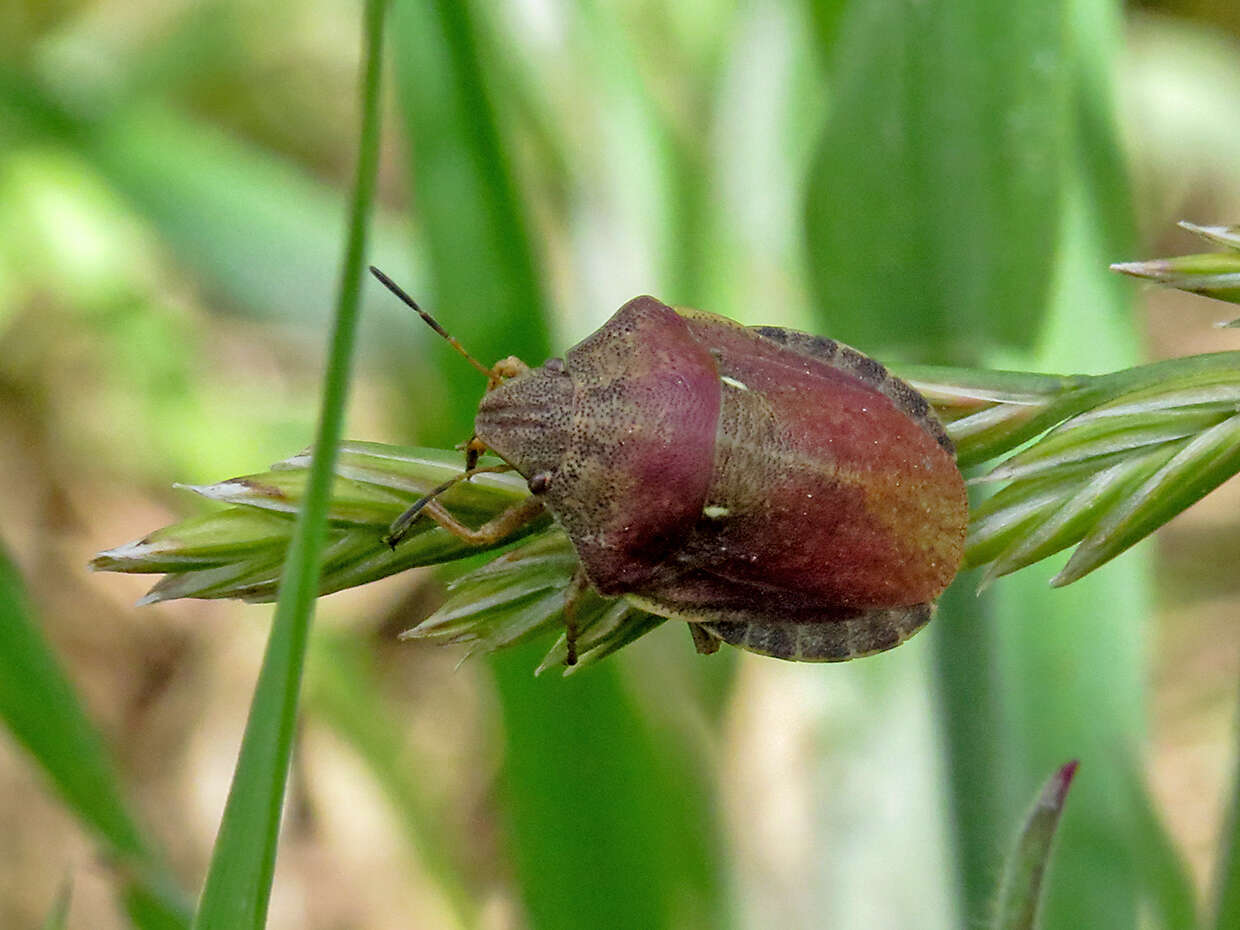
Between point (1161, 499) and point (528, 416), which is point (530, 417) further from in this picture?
point (1161, 499)

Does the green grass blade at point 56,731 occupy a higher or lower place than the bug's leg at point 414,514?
lower

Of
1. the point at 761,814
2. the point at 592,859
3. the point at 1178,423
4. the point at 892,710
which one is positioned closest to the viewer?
the point at 1178,423

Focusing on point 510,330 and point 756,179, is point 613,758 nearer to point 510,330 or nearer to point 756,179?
point 510,330

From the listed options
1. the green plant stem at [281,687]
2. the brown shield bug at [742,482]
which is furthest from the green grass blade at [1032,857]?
the green plant stem at [281,687]

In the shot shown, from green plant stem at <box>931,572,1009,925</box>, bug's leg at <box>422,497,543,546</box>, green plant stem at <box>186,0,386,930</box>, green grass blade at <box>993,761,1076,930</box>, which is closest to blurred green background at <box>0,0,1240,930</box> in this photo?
green plant stem at <box>931,572,1009,925</box>

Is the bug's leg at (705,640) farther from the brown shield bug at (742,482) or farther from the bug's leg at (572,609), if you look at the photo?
the bug's leg at (572,609)

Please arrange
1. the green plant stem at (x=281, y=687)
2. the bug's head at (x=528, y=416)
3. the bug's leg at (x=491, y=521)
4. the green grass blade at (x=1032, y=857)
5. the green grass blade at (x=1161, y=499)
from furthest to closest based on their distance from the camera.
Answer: the bug's head at (x=528, y=416) → the bug's leg at (x=491, y=521) → the green grass blade at (x=1161, y=499) → the green grass blade at (x=1032, y=857) → the green plant stem at (x=281, y=687)

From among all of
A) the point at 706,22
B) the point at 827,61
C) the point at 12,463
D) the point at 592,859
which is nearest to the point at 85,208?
the point at 12,463
